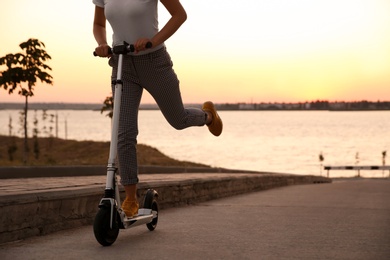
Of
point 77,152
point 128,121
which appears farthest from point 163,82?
point 77,152

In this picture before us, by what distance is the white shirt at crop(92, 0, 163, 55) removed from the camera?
525cm

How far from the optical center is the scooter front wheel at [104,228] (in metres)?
5.09

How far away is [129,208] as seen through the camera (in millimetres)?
5707

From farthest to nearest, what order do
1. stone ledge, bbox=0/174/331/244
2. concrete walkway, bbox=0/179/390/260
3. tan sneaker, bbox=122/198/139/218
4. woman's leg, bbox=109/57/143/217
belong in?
tan sneaker, bbox=122/198/139/218, woman's leg, bbox=109/57/143/217, stone ledge, bbox=0/174/331/244, concrete walkway, bbox=0/179/390/260

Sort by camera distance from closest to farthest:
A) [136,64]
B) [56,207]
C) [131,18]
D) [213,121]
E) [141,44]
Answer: [141,44] < [131,18] < [136,64] < [56,207] < [213,121]

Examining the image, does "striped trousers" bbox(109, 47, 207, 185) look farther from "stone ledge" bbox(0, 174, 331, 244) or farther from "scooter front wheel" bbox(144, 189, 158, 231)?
"stone ledge" bbox(0, 174, 331, 244)

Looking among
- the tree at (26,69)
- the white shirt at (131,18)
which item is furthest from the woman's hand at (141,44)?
A: the tree at (26,69)

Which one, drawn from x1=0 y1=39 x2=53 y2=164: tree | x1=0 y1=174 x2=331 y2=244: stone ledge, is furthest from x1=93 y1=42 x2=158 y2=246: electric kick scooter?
x1=0 y1=39 x2=53 y2=164: tree

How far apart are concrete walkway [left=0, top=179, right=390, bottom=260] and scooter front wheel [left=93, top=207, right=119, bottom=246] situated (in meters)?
0.06

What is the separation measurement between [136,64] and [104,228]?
1.23 metres

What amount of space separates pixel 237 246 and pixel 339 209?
11.6 feet

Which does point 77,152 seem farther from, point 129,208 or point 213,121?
point 129,208

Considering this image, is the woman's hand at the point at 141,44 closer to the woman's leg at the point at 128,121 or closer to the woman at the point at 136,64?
the woman at the point at 136,64

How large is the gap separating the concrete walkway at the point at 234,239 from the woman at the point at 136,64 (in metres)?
0.52
